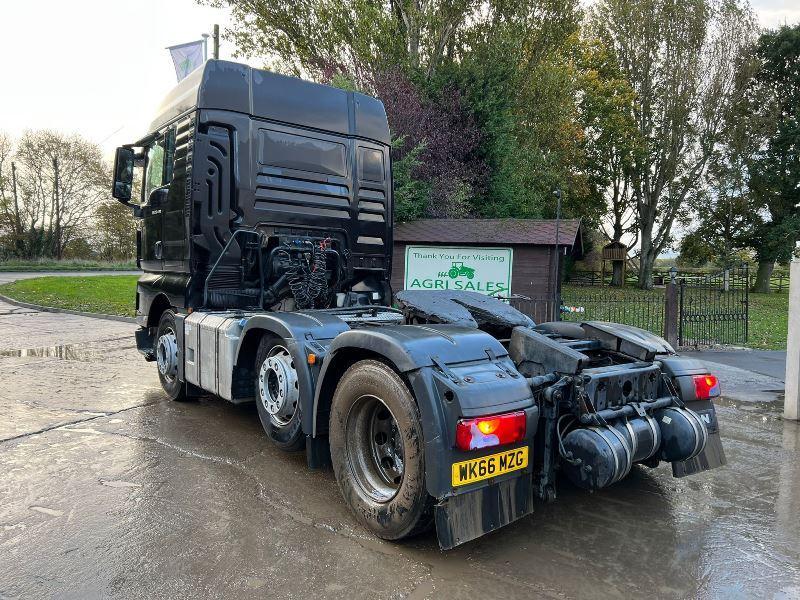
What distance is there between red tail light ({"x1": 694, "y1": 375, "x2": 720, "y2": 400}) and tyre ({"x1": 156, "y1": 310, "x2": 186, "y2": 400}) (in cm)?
473

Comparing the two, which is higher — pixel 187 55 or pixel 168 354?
pixel 187 55

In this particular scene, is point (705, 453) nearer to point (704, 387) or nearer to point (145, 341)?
point (704, 387)

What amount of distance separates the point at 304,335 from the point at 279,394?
0.50 meters

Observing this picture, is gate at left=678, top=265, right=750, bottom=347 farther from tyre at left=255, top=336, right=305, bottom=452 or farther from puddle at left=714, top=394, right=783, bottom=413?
tyre at left=255, top=336, right=305, bottom=452

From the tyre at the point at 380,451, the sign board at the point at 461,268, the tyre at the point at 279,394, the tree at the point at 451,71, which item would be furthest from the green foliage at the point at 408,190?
the tyre at the point at 380,451

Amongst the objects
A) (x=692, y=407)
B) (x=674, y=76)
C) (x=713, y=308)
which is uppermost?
(x=674, y=76)

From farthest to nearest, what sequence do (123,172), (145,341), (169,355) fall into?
1. (145,341)
2. (123,172)
3. (169,355)

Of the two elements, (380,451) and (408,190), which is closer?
(380,451)

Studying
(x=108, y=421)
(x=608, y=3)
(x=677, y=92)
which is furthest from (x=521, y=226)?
(x=608, y=3)

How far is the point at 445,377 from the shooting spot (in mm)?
2910

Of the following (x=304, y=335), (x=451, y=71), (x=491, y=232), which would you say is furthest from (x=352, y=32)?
(x=304, y=335)

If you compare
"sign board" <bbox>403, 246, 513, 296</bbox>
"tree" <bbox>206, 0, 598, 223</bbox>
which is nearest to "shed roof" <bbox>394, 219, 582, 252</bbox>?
"sign board" <bbox>403, 246, 513, 296</bbox>

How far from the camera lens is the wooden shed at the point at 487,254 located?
11562 millimetres

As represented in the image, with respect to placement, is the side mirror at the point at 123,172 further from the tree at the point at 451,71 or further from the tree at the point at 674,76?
the tree at the point at 674,76
